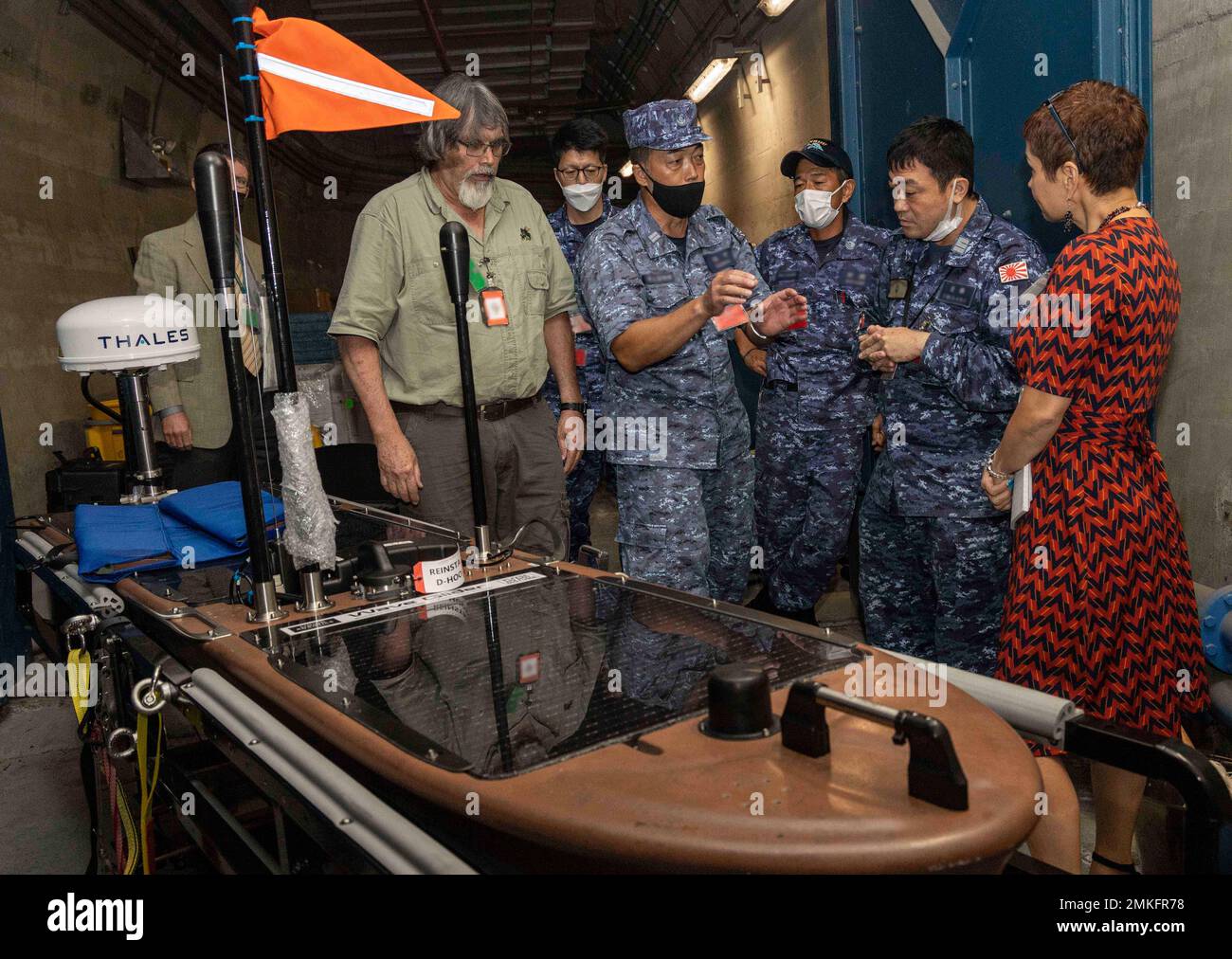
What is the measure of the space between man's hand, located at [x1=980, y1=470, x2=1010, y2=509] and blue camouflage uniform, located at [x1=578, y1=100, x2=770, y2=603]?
2.41 ft

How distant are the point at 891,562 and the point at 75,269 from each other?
4.37 m

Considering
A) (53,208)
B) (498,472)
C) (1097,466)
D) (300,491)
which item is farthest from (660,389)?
(53,208)

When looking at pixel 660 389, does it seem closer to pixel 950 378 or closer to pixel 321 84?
pixel 950 378

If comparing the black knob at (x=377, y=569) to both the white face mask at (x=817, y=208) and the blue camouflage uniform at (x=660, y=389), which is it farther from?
the white face mask at (x=817, y=208)

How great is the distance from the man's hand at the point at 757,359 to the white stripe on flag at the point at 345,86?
2.10 metres

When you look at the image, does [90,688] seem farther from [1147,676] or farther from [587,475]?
[587,475]

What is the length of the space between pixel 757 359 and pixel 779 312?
4.08 feet

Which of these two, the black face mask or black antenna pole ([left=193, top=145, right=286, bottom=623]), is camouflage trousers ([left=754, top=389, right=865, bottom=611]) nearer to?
the black face mask

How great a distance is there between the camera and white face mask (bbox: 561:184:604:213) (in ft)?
12.4

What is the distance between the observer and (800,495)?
3.59 m

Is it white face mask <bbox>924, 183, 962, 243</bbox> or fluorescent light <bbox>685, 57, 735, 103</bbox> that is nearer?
white face mask <bbox>924, 183, 962, 243</bbox>

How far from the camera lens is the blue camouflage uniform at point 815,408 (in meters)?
3.44

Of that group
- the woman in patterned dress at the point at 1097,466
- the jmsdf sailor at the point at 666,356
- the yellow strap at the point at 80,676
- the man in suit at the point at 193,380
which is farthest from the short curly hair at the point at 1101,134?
the man in suit at the point at 193,380

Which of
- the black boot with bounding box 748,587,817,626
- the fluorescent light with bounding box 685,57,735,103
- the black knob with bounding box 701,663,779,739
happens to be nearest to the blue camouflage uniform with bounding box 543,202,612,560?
the black boot with bounding box 748,587,817,626
